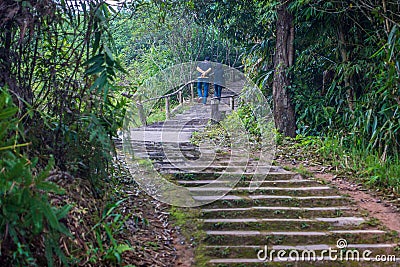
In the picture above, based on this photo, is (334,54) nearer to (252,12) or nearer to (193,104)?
(252,12)

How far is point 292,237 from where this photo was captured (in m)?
3.98

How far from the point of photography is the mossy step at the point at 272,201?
4715mm

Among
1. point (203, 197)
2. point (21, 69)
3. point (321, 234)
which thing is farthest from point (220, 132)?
point (21, 69)

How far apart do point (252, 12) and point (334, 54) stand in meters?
2.31

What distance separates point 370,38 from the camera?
6664mm

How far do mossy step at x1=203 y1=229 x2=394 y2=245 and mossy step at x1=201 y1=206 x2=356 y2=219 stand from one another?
14.4 inches

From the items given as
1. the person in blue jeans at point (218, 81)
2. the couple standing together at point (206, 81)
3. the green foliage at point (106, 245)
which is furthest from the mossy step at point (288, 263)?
the person in blue jeans at point (218, 81)

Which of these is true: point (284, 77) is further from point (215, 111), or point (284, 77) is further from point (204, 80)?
point (204, 80)

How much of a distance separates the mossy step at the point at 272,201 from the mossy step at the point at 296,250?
89 centimetres

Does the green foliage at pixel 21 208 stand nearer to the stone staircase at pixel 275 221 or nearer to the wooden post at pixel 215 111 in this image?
the stone staircase at pixel 275 221

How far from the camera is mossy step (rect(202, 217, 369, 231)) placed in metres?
4.18

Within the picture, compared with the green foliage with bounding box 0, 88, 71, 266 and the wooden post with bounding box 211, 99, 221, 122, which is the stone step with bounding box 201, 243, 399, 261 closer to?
the green foliage with bounding box 0, 88, 71, 266

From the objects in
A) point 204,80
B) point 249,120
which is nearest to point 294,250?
point 249,120

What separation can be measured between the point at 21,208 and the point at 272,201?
3.25 metres
